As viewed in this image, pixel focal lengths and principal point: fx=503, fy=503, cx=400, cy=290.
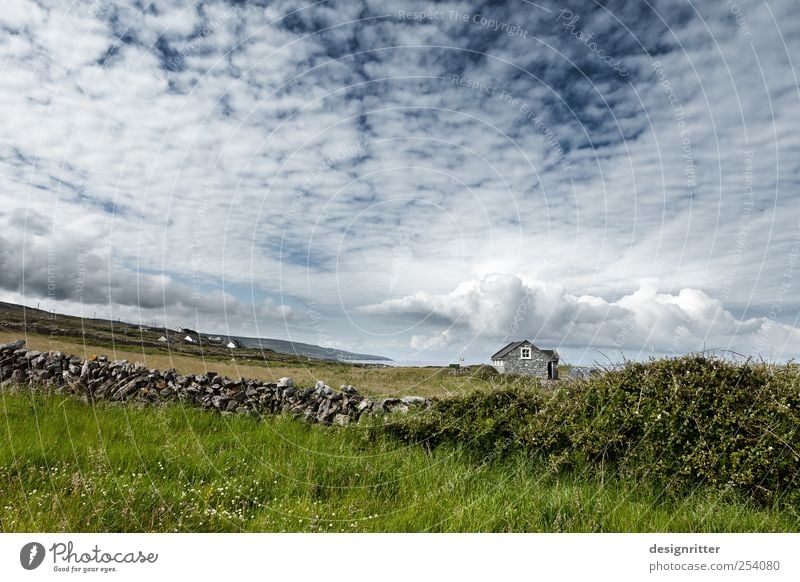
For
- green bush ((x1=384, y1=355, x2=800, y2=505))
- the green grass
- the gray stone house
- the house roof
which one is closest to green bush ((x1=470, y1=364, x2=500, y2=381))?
the gray stone house

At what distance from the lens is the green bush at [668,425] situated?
6.03 metres

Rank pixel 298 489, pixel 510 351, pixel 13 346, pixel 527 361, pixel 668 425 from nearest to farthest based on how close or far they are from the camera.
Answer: pixel 298 489 → pixel 668 425 → pixel 527 361 → pixel 510 351 → pixel 13 346

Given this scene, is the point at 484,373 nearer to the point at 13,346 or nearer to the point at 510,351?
the point at 510,351

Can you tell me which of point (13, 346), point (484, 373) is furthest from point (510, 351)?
point (13, 346)

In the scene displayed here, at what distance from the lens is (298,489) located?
20.0 feet

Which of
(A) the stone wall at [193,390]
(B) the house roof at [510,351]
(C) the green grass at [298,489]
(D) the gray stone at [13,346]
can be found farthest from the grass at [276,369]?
(C) the green grass at [298,489]

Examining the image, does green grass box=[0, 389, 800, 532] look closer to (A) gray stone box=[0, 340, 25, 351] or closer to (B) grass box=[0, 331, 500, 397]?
(B) grass box=[0, 331, 500, 397]

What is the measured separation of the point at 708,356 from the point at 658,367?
727 millimetres

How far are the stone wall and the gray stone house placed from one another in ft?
5.61

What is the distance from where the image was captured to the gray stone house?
9.00 metres

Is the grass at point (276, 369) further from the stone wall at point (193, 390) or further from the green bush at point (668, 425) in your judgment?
the green bush at point (668, 425)

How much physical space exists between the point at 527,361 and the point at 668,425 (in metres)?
3.25

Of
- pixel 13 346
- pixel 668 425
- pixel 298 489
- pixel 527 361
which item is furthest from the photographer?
pixel 13 346
